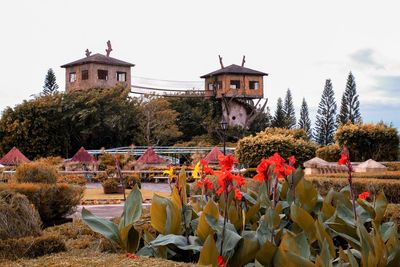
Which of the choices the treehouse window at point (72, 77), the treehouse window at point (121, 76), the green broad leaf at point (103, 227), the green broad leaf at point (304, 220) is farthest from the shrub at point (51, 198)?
the treehouse window at point (72, 77)

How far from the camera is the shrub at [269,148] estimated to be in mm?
21672

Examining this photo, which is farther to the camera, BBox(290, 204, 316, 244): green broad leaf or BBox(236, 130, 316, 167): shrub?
BBox(236, 130, 316, 167): shrub

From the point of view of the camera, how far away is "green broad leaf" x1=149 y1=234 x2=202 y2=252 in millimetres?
4223

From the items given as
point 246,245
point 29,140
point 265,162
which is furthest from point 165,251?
point 29,140

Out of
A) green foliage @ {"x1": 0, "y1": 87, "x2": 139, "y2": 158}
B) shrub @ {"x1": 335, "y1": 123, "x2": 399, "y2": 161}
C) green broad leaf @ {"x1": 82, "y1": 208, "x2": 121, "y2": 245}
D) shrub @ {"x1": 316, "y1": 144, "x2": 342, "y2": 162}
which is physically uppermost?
green foliage @ {"x1": 0, "y1": 87, "x2": 139, "y2": 158}

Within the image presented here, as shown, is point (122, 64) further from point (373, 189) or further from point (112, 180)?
point (373, 189)

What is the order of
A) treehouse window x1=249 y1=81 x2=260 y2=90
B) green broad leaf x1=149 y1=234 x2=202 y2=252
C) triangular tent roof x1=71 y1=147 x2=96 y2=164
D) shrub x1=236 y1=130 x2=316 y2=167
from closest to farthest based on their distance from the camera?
green broad leaf x1=149 y1=234 x2=202 y2=252, shrub x1=236 y1=130 x2=316 y2=167, triangular tent roof x1=71 y1=147 x2=96 y2=164, treehouse window x1=249 y1=81 x2=260 y2=90

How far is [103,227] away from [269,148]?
691 inches

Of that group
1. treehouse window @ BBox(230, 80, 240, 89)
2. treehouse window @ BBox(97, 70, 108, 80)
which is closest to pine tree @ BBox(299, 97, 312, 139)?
treehouse window @ BBox(230, 80, 240, 89)

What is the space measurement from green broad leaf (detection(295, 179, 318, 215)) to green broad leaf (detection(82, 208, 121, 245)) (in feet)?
5.61

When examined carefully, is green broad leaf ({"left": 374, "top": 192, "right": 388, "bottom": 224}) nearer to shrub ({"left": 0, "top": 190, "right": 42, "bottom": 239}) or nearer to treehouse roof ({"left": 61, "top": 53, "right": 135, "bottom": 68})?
shrub ({"left": 0, "top": 190, "right": 42, "bottom": 239})

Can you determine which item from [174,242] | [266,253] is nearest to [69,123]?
[174,242]

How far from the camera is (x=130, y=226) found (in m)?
4.33

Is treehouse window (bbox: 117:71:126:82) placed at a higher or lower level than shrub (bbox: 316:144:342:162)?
higher
